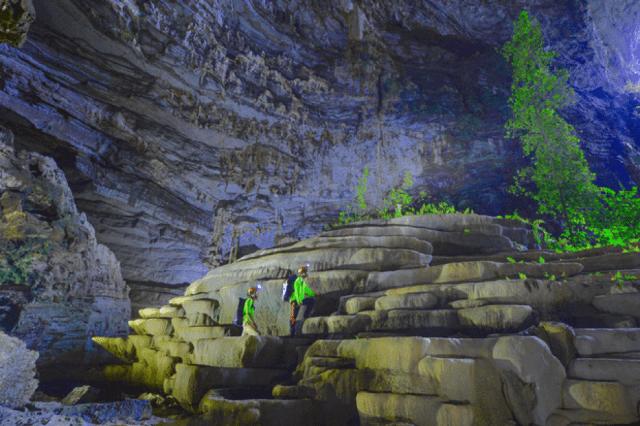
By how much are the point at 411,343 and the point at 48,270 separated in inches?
483

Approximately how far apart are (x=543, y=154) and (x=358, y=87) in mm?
9671

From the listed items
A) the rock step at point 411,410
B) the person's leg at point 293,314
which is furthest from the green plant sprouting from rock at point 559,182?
the rock step at point 411,410

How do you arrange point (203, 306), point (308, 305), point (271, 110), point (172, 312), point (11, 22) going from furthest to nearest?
point (271, 110), point (172, 312), point (203, 306), point (308, 305), point (11, 22)

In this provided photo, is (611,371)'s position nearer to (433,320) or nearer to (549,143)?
(433,320)

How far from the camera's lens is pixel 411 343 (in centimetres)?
468

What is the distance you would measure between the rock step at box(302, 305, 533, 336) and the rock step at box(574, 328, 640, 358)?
2.47 feet

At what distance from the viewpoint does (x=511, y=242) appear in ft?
31.0

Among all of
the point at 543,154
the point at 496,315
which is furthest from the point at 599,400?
the point at 543,154

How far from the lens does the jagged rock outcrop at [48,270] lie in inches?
446

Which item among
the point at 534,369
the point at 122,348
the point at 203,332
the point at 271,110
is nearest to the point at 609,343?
the point at 534,369

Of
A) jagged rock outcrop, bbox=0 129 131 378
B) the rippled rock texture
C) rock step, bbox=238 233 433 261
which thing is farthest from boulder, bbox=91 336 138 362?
the rippled rock texture

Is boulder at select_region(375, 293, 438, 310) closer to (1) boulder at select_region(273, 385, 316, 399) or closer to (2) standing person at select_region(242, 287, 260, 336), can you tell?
(1) boulder at select_region(273, 385, 316, 399)

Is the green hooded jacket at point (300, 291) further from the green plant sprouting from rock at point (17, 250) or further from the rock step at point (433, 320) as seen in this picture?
the green plant sprouting from rock at point (17, 250)

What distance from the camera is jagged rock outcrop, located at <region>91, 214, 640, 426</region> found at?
13.4ft
